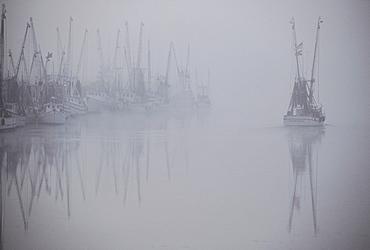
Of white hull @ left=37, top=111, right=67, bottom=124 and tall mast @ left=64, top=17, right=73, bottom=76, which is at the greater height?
tall mast @ left=64, top=17, right=73, bottom=76

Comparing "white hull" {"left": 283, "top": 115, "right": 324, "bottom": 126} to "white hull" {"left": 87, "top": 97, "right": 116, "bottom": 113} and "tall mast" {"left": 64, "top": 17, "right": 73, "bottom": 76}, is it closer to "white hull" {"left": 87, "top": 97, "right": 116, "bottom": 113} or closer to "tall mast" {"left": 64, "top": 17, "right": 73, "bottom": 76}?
"tall mast" {"left": 64, "top": 17, "right": 73, "bottom": 76}

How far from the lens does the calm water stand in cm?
508

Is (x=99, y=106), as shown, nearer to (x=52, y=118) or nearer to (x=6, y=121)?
(x=52, y=118)

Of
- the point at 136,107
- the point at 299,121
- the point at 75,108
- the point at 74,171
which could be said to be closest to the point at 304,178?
the point at 74,171

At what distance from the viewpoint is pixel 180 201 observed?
673cm

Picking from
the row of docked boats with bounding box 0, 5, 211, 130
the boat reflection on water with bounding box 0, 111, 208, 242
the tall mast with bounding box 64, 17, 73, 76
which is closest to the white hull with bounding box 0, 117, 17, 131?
the row of docked boats with bounding box 0, 5, 211, 130

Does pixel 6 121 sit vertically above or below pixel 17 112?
below

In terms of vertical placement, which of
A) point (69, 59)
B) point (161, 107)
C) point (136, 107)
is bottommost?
point (161, 107)

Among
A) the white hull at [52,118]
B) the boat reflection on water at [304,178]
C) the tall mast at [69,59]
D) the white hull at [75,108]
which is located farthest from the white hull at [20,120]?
the boat reflection on water at [304,178]

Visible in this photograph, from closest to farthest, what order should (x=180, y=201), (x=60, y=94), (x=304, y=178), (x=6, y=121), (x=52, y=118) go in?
(x=180, y=201), (x=304, y=178), (x=6, y=121), (x=52, y=118), (x=60, y=94)

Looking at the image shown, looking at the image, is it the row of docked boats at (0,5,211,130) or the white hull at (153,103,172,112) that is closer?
the row of docked boats at (0,5,211,130)

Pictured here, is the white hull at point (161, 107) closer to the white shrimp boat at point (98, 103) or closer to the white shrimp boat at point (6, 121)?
the white shrimp boat at point (98, 103)

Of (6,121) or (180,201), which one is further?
(6,121)

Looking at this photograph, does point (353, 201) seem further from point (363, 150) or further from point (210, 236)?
point (363, 150)
